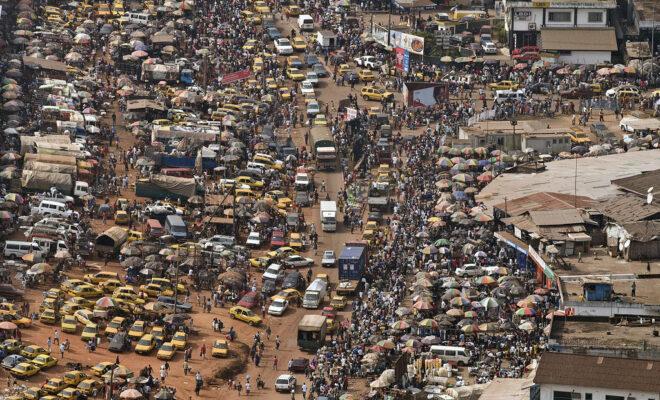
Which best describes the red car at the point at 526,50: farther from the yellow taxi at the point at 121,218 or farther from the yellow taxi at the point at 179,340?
the yellow taxi at the point at 179,340

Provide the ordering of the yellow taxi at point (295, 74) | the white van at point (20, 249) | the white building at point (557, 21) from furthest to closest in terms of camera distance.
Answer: the white building at point (557, 21) → the yellow taxi at point (295, 74) → the white van at point (20, 249)

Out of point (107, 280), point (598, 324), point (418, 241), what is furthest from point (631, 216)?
point (107, 280)

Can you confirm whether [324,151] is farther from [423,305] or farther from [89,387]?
[89,387]

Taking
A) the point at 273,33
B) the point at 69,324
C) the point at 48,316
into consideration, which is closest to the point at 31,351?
the point at 69,324

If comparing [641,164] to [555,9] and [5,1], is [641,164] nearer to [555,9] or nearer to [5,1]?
[555,9]

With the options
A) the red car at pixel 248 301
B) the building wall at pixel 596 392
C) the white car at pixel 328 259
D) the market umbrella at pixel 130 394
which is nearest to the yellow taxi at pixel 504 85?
A: the white car at pixel 328 259

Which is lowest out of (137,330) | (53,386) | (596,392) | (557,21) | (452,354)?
(53,386)
